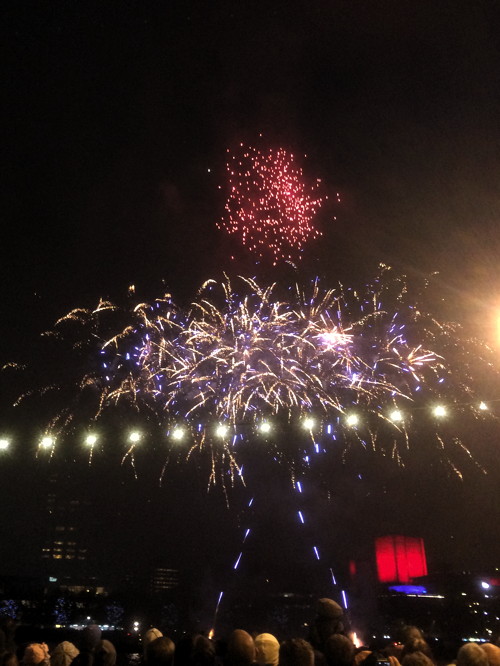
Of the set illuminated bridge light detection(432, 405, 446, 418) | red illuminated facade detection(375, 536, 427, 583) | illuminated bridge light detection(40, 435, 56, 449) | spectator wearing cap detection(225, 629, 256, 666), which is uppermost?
illuminated bridge light detection(432, 405, 446, 418)

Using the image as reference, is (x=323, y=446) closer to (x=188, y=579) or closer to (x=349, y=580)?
(x=349, y=580)

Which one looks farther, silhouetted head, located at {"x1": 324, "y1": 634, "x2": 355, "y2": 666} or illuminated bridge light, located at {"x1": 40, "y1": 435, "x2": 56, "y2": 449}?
illuminated bridge light, located at {"x1": 40, "y1": 435, "x2": 56, "y2": 449}

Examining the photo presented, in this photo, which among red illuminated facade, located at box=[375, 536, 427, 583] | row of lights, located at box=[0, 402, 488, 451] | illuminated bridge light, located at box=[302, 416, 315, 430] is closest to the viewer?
row of lights, located at box=[0, 402, 488, 451]

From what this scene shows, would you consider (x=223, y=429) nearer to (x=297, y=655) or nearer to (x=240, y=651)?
(x=240, y=651)

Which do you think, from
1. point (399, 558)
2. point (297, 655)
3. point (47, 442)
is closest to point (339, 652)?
point (297, 655)

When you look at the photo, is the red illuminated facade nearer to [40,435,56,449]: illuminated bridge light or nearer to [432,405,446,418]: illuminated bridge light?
[432,405,446,418]: illuminated bridge light

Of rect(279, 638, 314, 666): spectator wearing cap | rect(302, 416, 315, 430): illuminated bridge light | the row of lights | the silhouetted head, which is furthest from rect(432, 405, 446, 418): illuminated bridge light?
rect(279, 638, 314, 666): spectator wearing cap
